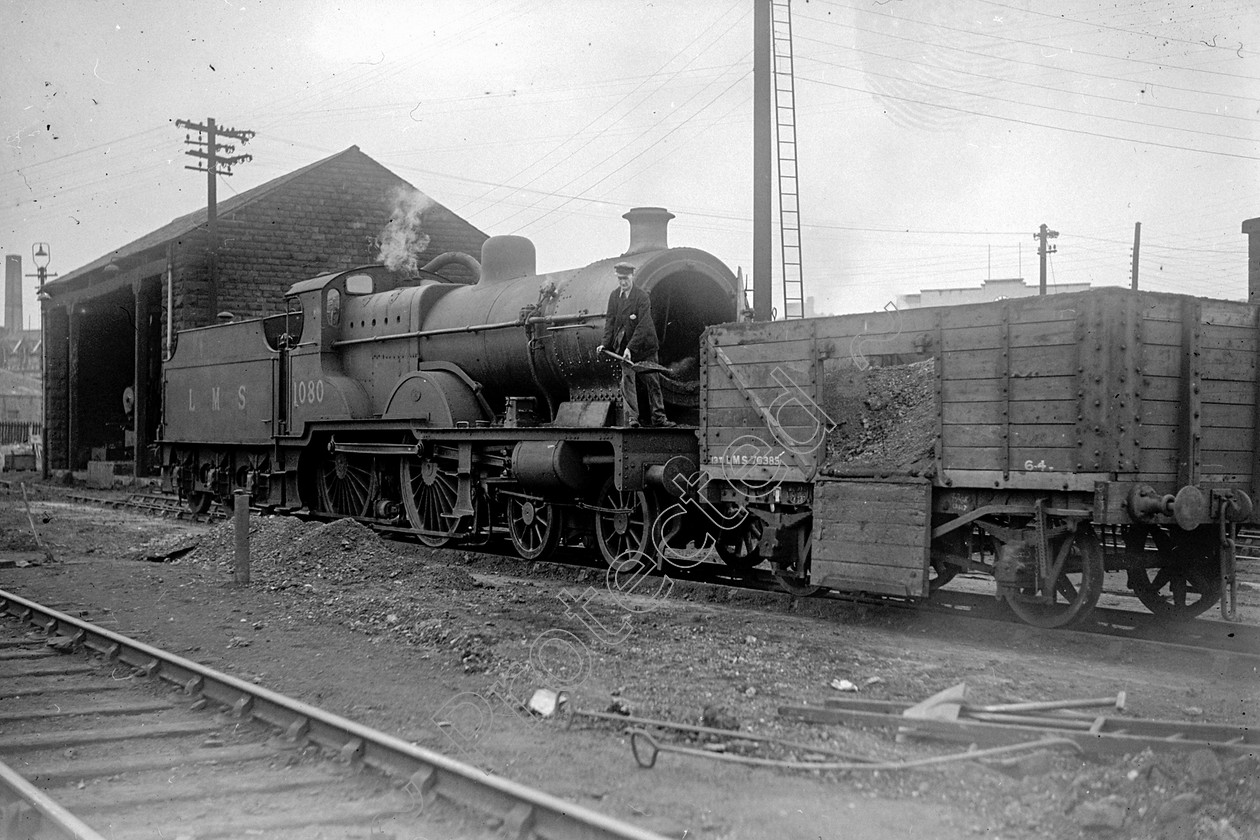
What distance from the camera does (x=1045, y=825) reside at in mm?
3883

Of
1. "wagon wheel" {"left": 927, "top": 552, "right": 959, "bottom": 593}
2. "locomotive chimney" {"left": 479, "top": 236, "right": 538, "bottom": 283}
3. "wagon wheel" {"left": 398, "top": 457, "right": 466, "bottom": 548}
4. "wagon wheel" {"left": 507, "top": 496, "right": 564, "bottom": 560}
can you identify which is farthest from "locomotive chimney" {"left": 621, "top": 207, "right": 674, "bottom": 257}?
"wagon wheel" {"left": 927, "top": 552, "right": 959, "bottom": 593}

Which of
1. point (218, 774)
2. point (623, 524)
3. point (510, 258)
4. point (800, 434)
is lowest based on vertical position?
point (218, 774)

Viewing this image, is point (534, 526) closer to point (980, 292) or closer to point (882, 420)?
point (882, 420)

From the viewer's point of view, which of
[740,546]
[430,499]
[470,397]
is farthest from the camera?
[430,499]

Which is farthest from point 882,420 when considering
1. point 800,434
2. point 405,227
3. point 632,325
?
point 405,227

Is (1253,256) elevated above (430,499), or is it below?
above

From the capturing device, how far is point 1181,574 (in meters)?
7.80

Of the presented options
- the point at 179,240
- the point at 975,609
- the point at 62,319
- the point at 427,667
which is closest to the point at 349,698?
the point at 427,667

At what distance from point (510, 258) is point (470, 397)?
1.80 meters

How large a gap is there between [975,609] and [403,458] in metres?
7.11

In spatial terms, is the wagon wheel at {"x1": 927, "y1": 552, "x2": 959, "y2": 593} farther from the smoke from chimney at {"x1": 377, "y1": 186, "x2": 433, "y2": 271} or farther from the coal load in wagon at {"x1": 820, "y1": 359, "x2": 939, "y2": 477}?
the smoke from chimney at {"x1": 377, "y1": 186, "x2": 433, "y2": 271}

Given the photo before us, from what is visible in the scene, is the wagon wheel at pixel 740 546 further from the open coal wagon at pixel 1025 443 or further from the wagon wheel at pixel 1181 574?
the wagon wheel at pixel 1181 574

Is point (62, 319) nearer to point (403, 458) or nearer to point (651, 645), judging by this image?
point (403, 458)

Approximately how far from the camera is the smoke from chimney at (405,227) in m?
26.5
